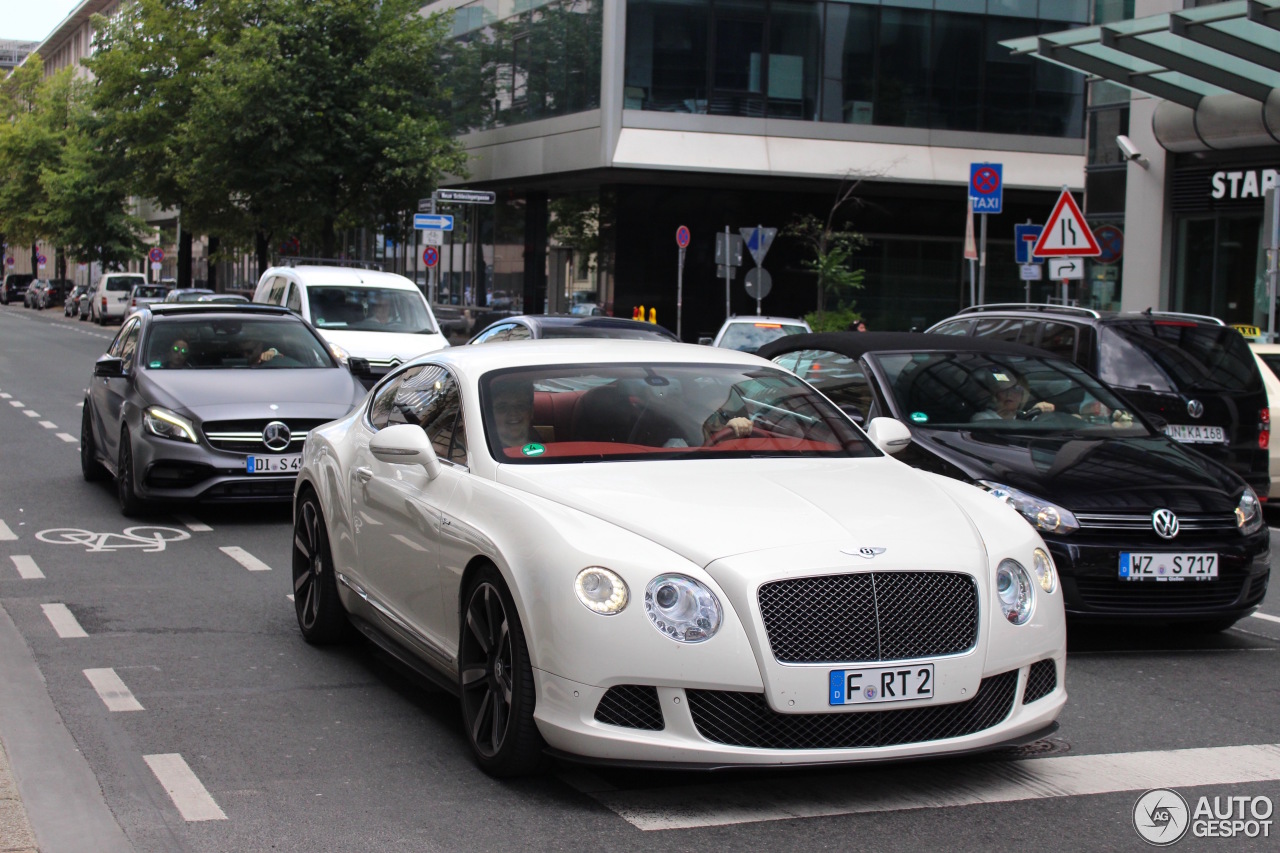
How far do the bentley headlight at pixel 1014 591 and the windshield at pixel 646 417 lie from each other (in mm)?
1135

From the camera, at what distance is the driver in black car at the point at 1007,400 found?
8742 millimetres

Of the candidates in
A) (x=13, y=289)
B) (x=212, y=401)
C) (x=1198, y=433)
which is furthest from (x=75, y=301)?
(x=1198, y=433)

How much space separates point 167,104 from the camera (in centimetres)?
4744

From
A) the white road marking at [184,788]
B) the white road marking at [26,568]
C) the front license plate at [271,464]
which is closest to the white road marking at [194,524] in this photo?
the front license plate at [271,464]

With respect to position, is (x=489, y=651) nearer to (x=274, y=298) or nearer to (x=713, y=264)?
(x=274, y=298)

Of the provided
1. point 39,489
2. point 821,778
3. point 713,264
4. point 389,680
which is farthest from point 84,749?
point 713,264

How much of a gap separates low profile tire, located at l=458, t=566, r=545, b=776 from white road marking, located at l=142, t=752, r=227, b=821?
0.89 metres

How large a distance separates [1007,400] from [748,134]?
30312mm

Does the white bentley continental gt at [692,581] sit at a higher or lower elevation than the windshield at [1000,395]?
lower

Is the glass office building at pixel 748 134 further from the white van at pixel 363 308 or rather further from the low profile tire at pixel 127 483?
the low profile tire at pixel 127 483

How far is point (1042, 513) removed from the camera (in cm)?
732

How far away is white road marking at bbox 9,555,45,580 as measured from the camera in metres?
9.07

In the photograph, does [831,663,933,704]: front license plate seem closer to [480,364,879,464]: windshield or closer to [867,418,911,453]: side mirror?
[480,364,879,464]: windshield

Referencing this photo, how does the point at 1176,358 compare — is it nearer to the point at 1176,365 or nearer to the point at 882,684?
the point at 1176,365
